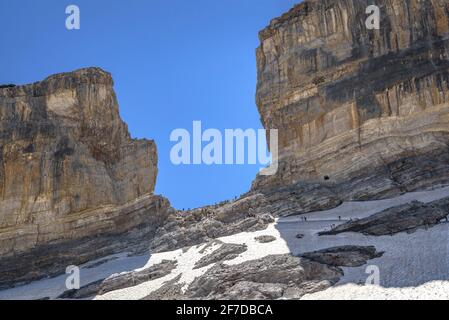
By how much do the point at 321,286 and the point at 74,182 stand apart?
3172 cm

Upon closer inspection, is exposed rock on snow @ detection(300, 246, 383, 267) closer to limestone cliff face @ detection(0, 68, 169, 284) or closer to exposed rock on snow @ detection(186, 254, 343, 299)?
exposed rock on snow @ detection(186, 254, 343, 299)

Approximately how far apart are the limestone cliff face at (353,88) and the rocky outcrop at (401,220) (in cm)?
679

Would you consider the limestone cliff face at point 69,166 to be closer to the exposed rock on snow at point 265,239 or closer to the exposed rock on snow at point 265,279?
the exposed rock on snow at point 265,239

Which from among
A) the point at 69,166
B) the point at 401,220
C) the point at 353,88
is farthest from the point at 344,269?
the point at 69,166

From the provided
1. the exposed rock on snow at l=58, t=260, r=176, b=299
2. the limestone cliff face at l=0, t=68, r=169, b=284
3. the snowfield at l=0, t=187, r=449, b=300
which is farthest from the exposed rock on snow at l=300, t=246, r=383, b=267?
the limestone cliff face at l=0, t=68, r=169, b=284

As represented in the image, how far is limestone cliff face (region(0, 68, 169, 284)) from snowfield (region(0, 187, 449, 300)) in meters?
6.95

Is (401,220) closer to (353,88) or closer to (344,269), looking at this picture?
(344,269)

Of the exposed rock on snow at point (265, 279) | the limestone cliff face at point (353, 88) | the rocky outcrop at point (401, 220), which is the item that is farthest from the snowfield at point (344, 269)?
the limestone cliff face at point (353, 88)

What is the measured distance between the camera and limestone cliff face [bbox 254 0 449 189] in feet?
143

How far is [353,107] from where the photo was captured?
47.2 m

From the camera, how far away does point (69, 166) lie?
5209 centimetres
